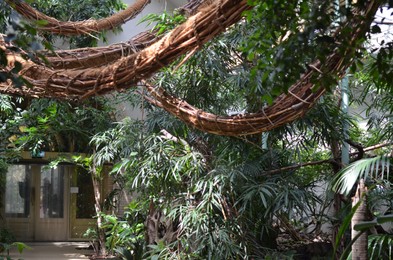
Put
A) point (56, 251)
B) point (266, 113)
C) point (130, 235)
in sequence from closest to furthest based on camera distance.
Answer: point (266, 113)
point (130, 235)
point (56, 251)

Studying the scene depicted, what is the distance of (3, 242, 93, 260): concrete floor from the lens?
→ 9.93m

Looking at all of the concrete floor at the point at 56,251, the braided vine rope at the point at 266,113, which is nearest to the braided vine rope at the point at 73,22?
the braided vine rope at the point at 266,113

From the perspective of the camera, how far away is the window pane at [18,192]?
41.4 feet

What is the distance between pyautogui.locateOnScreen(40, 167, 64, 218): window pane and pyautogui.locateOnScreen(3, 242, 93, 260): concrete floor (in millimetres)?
732

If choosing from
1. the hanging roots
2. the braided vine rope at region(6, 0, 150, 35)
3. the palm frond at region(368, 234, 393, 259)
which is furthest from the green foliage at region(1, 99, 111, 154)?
the palm frond at region(368, 234, 393, 259)

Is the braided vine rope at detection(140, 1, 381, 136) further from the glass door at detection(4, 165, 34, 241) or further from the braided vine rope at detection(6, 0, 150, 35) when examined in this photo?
the glass door at detection(4, 165, 34, 241)

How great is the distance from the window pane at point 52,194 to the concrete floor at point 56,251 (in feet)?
2.40

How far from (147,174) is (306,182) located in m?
1.37

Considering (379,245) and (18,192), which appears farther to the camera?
(18,192)

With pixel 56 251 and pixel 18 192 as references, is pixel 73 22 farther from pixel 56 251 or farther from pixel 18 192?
pixel 18 192

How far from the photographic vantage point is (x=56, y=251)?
10875 millimetres

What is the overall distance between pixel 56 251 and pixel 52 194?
2188mm

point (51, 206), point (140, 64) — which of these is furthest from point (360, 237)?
point (51, 206)

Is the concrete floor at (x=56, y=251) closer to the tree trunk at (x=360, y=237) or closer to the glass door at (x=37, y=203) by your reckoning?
the glass door at (x=37, y=203)
